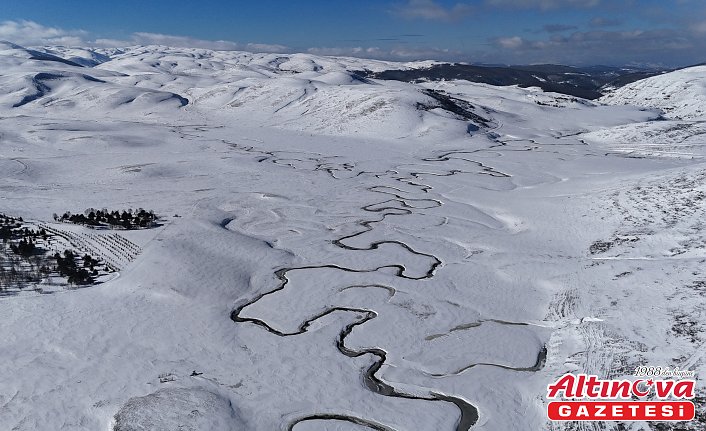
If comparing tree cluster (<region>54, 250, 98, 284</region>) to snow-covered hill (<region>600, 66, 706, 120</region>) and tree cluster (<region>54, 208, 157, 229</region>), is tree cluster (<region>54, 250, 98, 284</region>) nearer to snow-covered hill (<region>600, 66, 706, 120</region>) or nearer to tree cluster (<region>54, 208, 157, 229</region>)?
tree cluster (<region>54, 208, 157, 229</region>)

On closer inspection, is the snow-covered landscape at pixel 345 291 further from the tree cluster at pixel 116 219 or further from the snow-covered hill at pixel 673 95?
the snow-covered hill at pixel 673 95

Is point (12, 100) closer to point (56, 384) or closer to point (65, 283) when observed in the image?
point (65, 283)

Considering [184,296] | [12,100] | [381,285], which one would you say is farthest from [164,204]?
[12,100]

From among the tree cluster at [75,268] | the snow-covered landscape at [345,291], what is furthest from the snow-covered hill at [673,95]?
the tree cluster at [75,268]

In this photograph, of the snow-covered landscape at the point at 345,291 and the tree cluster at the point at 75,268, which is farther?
the tree cluster at the point at 75,268

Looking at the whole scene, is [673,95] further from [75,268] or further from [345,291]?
[75,268]

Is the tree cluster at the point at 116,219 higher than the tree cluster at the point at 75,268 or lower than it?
higher

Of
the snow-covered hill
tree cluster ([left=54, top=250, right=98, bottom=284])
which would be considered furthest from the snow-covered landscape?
the snow-covered hill
